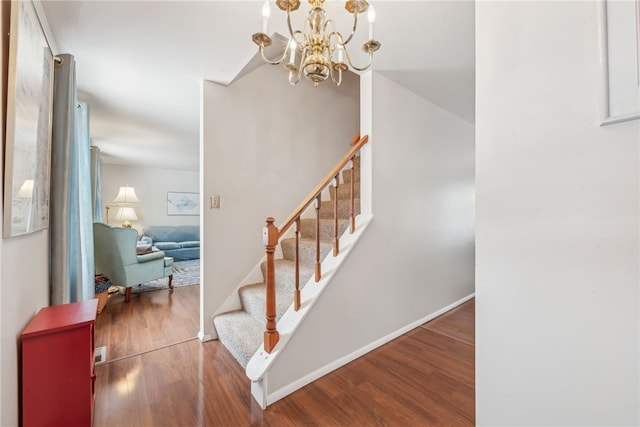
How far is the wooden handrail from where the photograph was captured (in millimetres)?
1684

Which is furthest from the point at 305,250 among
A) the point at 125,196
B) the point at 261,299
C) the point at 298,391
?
the point at 125,196

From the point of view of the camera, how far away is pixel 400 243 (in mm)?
2352

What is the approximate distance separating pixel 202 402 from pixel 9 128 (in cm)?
163

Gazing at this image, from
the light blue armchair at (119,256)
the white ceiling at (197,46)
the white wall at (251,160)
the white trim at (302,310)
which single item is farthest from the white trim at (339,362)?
the light blue armchair at (119,256)

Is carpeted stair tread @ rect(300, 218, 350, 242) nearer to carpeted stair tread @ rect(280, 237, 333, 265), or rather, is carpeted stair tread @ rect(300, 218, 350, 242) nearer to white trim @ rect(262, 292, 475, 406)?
carpeted stair tread @ rect(280, 237, 333, 265)

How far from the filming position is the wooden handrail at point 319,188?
1684mm

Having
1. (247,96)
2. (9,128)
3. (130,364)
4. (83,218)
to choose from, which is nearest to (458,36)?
(247,96)

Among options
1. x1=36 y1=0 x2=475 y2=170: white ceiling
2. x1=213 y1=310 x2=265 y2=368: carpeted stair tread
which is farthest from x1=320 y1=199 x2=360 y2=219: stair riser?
x1=213 y1=310 x2=265 y2=368: carpeted stair tread

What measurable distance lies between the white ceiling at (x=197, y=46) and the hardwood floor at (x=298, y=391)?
2.32 metres

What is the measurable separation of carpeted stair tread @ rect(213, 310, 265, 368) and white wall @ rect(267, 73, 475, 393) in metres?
0.38

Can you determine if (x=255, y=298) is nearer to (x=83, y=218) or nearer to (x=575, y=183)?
(x=83, y=218)

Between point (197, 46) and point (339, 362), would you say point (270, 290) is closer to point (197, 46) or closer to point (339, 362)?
point (339, 362)

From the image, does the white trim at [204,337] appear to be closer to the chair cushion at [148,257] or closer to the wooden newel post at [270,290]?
the wooden newel post at [270,290]

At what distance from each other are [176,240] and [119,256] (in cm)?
371
